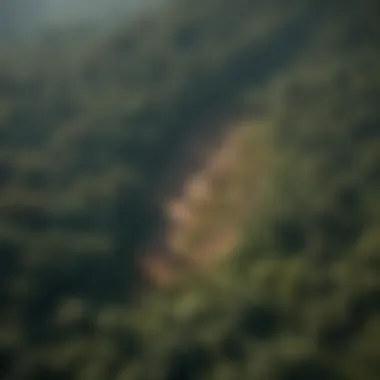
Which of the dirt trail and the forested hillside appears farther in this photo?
the dirt trail

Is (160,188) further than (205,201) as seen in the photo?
Yes

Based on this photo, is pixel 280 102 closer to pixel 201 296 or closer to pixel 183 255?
pixel 183 255

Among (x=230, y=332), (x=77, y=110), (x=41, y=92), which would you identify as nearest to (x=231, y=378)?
(x=230, y=332)

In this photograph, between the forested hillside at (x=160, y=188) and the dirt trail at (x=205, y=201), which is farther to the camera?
the dirt trail at (x=205, y=201)
